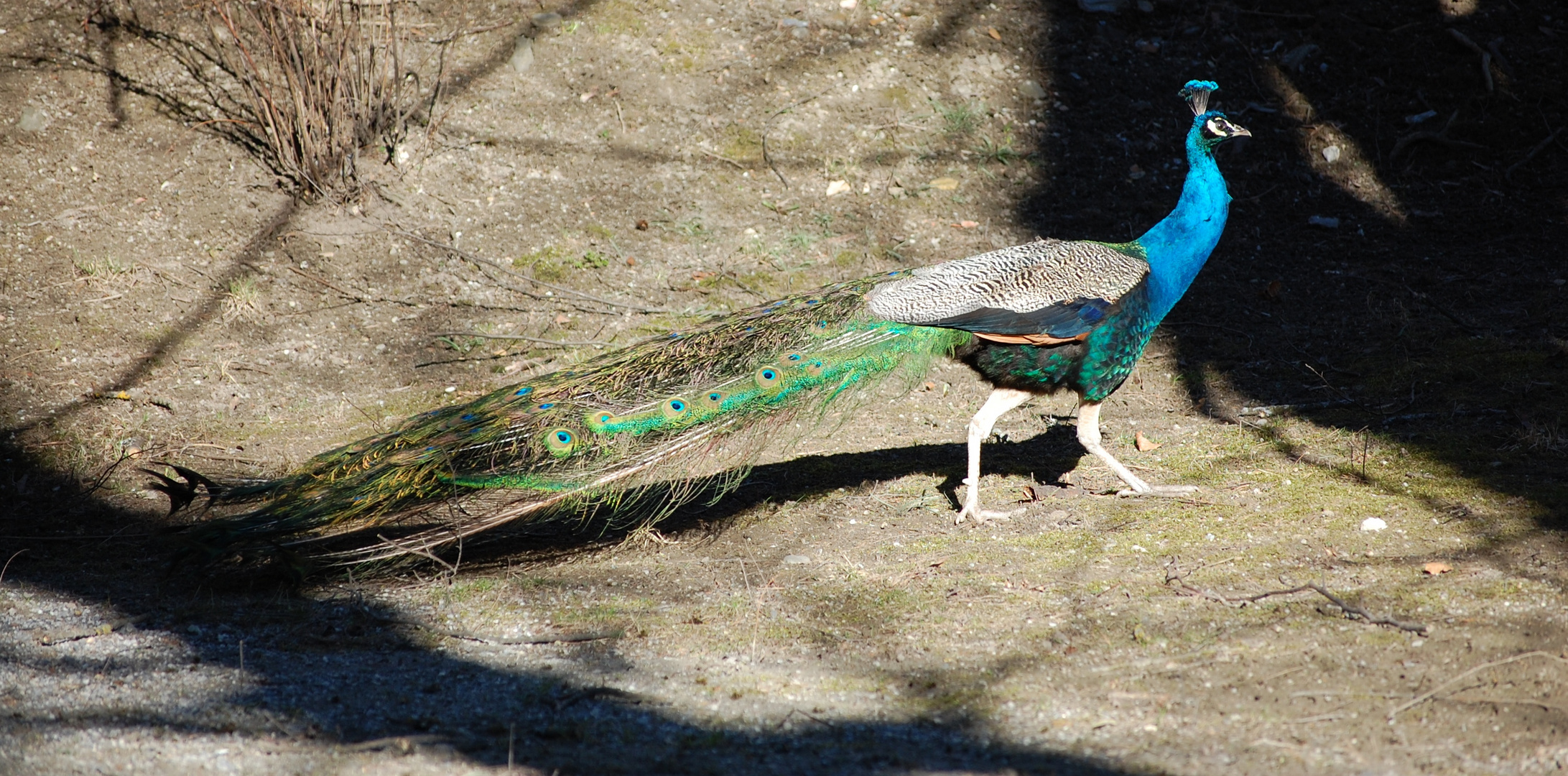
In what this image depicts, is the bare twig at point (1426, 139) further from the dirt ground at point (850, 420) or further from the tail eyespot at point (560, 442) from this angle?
the tail eyespot at point (560, 442)

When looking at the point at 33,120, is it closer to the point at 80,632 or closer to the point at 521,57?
the point at 521,57

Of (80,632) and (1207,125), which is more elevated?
(1207,125)

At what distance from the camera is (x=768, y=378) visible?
4277 mm

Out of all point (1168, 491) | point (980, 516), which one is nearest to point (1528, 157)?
point (1168, 491)

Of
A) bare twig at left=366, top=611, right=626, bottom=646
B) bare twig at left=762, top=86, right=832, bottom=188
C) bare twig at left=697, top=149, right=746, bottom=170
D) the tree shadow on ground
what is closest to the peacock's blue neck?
the tree shadow on ground

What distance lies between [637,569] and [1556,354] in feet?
15.7

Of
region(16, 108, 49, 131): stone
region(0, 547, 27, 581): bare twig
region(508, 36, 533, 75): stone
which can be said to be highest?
region(16, 108, 49, 131): stone

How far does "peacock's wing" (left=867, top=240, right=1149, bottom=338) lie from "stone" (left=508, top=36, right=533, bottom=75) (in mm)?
4662

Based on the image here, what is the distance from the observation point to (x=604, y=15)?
856 centimetres

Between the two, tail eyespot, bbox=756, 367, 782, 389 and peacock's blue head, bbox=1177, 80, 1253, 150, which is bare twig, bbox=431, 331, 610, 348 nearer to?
tail eyespot, bbox=756, 367, 782, 389

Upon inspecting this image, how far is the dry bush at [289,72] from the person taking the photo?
688 cm

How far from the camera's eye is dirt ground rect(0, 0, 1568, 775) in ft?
10.4

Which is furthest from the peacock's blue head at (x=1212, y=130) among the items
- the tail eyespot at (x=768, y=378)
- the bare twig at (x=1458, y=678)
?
the bare twig at (x=1458, y=678)

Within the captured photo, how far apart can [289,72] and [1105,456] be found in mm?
5145
